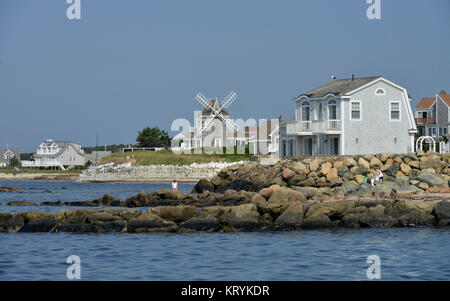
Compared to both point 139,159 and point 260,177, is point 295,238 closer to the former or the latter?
point 260,177

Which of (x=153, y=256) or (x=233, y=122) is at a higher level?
(x=233, y=122)

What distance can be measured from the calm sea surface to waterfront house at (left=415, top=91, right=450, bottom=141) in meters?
59.4

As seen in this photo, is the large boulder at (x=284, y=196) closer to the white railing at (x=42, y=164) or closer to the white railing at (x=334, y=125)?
the white railing at (x=334, y=125)

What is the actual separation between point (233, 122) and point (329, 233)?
64.2m

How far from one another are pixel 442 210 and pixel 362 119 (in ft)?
80.0

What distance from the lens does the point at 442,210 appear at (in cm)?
2778

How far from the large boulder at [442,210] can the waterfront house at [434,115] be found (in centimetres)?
5502

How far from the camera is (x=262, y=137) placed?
3593 inches

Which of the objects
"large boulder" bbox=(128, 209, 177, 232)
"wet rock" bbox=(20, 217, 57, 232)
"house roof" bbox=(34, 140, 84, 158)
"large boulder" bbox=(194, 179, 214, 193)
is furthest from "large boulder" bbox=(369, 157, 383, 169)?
"house roof" bbox=(34, 140, 84, 158)

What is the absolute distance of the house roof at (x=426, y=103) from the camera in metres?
88.1

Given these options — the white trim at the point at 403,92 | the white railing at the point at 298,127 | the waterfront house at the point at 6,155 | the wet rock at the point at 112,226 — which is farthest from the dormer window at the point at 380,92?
the waterfront house at the point at 6,155

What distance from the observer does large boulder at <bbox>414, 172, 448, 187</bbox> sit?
1436 inches
